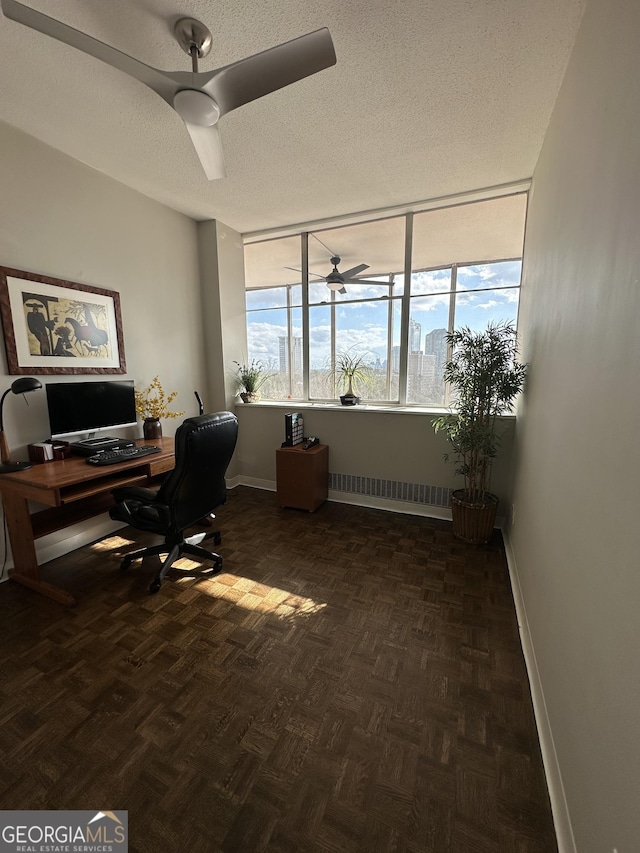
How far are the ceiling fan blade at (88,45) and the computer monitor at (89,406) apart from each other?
1.81 meters

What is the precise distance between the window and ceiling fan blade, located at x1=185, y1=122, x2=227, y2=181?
185cm

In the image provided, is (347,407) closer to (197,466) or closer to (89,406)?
(197,466)

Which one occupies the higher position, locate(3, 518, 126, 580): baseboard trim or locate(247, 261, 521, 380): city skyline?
locate(247, 261, 521, 380): city skyline

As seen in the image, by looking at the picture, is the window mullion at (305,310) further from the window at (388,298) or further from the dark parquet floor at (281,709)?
the dark parquet floor at (281,709)

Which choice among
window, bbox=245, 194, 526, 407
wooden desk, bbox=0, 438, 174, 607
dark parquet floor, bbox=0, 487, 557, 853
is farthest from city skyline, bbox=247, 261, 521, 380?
Answer: dark parquet floor, bbox=0, 487, 557, 853

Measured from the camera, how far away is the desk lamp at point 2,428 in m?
2.10

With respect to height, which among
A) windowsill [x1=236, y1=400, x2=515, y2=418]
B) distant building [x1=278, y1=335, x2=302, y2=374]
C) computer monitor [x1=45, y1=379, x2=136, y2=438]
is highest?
distant building [x1=278, y1=335, x2=302, y2=374]

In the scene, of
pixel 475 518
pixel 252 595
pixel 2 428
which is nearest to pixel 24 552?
pixel 2 428

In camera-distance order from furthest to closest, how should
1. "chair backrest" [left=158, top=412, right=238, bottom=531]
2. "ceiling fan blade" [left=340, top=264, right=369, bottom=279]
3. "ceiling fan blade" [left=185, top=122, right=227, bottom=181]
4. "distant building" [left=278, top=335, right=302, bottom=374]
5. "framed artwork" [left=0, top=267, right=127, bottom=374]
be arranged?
"distant building" [left=278, top=335, right=302, bottom=374], "ceiling fan blade" [left=340, top=264, right=369, bottom=279], "framed artwork" [left=0, top=267, right=127, bottom=374], "chair backrest" [left=158, top=412, right=238, bottom=531], "ceiling fan blade" [left=185, top=122, right=227, bottom=181]

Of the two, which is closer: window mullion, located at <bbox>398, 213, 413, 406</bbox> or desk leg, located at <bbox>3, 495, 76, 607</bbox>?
desk leg, located at <bbox>3, 495, 76, 607</bbox>

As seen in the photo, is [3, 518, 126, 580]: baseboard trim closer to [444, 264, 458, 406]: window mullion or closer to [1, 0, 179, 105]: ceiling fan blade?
[1, 0, 179, 105]: ceiling fan blade

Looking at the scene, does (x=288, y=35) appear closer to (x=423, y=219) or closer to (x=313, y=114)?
(x=313, y=114)

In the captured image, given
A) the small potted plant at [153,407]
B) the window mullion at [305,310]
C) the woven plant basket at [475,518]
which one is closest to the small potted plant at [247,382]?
the window mullion at [305,310]

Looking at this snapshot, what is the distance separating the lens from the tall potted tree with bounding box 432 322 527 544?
2545mm
